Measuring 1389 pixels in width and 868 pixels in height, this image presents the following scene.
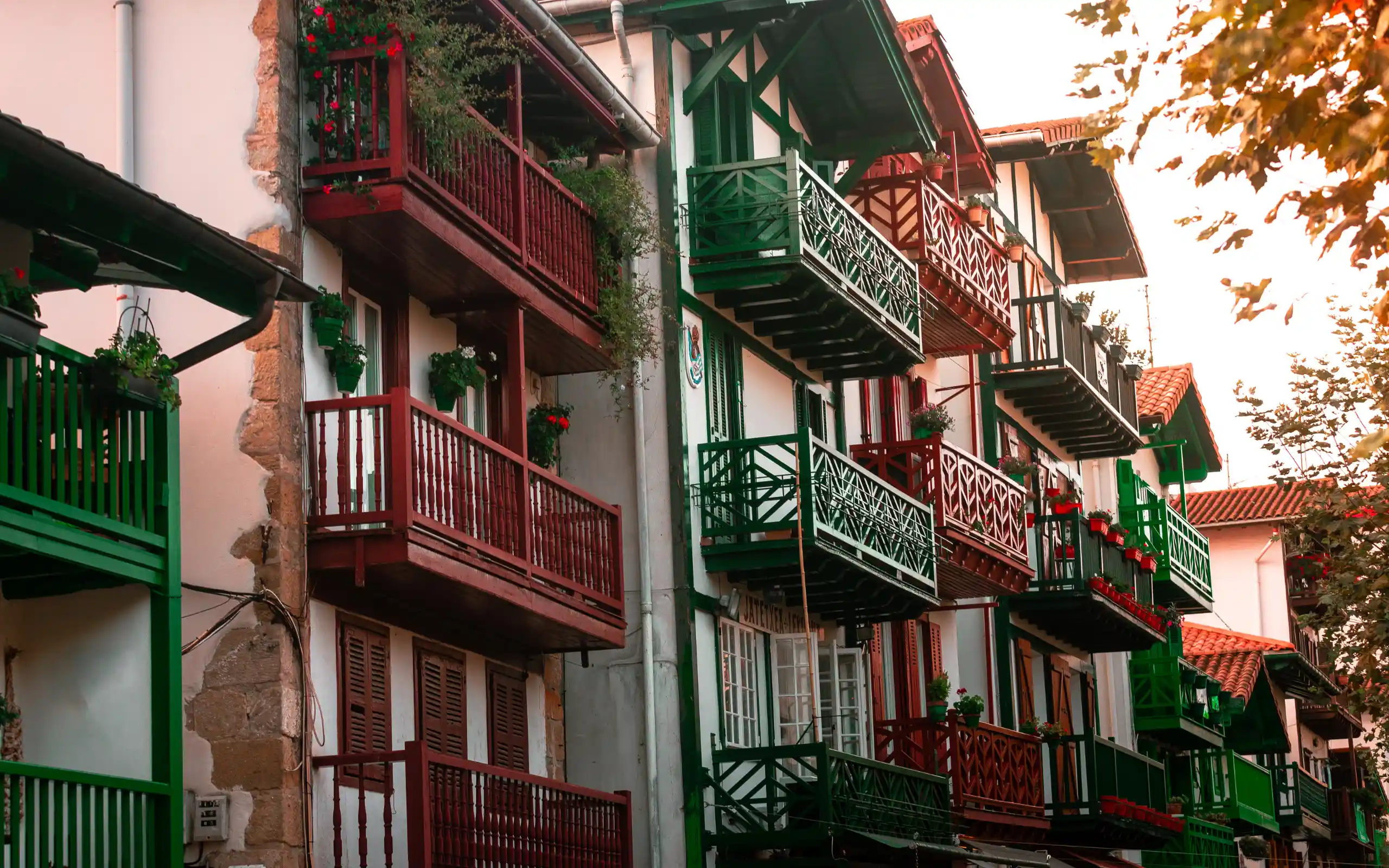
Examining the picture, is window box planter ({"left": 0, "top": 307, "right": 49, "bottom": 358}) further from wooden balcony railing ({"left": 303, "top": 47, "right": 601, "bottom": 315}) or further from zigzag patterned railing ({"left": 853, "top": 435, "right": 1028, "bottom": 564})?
zigzag patterned railing ({"left": 853, "top": 435, "right": 1028, "bottom": 564})

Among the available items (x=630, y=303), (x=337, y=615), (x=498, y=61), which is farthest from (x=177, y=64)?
(x=630, y=303)

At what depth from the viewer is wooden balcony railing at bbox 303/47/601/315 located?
17203 mm

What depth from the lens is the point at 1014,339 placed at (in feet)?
111

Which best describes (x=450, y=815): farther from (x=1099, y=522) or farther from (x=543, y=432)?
(x=1099, y=522)

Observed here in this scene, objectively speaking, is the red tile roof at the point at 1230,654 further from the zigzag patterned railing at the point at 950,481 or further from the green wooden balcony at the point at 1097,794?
the zigzag patterned railing at the point at 950,481

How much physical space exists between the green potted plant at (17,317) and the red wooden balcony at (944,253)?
48.2ft

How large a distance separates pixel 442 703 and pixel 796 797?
436cm

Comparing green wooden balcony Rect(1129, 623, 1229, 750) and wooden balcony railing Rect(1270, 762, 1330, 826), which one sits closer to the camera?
green wooden balcony Rect(1129, 623, 1229, 750)

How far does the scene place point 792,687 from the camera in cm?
2470

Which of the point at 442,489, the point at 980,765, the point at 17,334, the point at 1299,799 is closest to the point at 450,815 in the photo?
the point at 442,489

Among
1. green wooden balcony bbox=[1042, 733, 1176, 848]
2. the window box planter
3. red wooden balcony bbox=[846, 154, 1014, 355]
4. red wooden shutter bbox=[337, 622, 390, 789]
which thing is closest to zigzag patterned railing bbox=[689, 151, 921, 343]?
red wooden balcony bbox=[846, 154, 1014, 355]

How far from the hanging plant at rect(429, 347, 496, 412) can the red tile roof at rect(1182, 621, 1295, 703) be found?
2776cm

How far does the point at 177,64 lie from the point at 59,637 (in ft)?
14.1

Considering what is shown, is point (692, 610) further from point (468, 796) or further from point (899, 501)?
point (468, 796)
